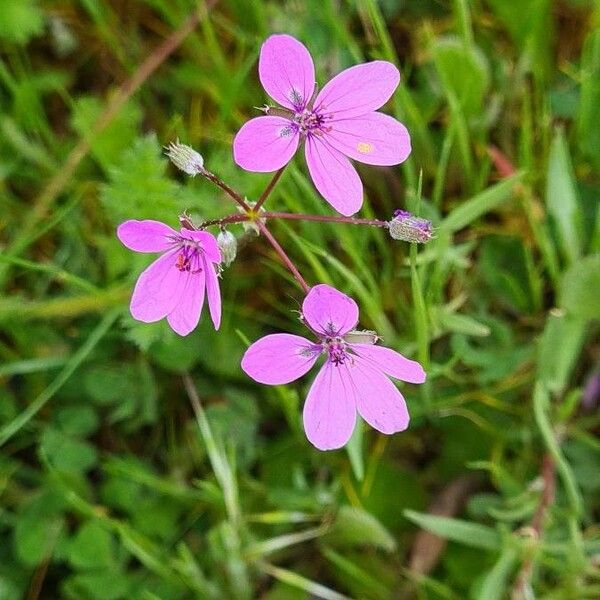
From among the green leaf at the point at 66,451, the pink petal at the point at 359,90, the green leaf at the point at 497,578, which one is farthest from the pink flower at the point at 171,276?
the green leaf at the point at 497,578

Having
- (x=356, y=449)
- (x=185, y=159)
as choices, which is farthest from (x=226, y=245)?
(x=356, y=449)

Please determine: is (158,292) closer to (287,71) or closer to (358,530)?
(287,71)

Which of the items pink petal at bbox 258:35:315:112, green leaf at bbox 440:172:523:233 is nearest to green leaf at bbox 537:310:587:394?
green leaf at bbox 440:172:523:233

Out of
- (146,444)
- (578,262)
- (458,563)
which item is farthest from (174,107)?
(458,563)

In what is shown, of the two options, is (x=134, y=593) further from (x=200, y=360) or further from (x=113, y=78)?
(x=113, y=78)

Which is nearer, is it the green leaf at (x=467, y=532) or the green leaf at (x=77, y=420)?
the green leaf at (x=467, y=532)

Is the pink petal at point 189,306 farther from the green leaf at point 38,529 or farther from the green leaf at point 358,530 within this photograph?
the green leaf at point 38,529
